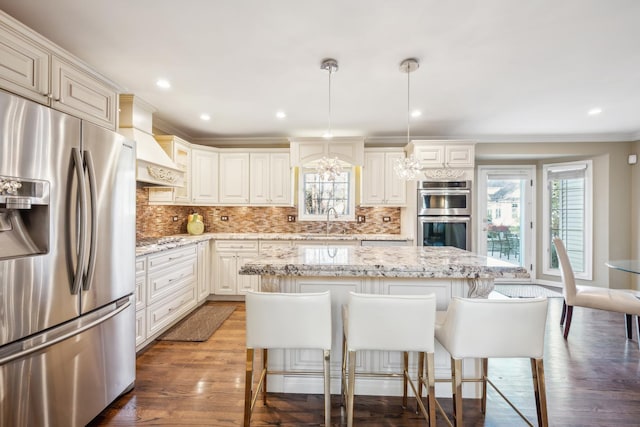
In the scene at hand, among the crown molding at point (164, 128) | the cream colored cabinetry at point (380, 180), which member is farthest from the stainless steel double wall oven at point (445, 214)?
the crown molding at point (164, 128)

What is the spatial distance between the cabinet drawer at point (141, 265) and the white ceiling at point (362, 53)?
5.48 ft

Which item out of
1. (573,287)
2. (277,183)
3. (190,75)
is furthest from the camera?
Result: (277,183)

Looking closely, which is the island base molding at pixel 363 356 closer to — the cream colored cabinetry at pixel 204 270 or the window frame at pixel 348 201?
the cream colored cabinetry at pixel 204 270

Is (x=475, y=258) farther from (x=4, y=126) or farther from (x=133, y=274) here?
(x=4, y=126)

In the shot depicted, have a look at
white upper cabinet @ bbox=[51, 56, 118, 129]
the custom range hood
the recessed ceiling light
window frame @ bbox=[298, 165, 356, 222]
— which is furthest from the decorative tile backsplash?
white upper cabinet @ bbox=[51, 56, 118, 129]

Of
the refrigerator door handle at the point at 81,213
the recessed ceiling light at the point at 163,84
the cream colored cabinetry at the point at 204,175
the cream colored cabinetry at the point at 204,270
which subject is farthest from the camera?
the cream colored cabinetry at the point at 204,175

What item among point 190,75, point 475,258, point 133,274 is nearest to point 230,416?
point 133,274

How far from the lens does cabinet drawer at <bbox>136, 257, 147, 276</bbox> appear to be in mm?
2555

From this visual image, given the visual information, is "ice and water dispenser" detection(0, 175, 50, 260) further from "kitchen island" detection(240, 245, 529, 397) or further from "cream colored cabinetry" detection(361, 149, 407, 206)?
"cream colored cabinetry" detection(361, 149, 407, 206)

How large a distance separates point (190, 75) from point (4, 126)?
5.30 feet

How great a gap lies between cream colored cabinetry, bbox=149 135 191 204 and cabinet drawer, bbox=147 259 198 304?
3.07 ft

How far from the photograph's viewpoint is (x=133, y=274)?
2.09m

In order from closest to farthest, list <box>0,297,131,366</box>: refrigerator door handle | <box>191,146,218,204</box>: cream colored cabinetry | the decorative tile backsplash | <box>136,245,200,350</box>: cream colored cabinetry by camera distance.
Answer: <box>0,297,131,366</box>: refrigerator door handle
<box>136,245,200,350</box>: cream colored cabinetry
<box>191,146,218,204</box>: cream colored cabinetry
the decorative tile backsplash

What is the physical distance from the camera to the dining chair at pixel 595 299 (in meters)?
2.78
